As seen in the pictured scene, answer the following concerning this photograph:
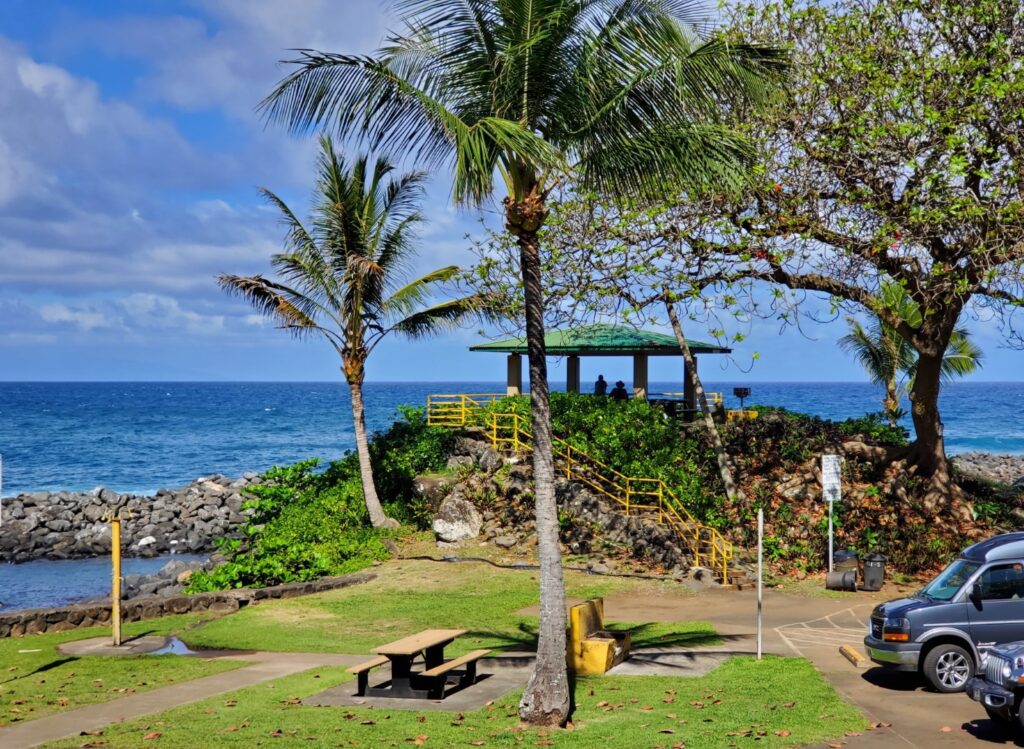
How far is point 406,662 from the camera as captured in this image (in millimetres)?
12273

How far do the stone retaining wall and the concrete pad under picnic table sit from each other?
19.8 ft

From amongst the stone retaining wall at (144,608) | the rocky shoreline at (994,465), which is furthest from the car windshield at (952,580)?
the rocky shoreline at (994,465)

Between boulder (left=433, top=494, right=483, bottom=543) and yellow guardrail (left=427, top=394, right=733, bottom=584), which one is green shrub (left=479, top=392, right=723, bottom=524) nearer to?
yellow guardrail (left=427, top=394, right=733, bottom=584)

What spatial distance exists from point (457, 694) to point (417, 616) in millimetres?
5817

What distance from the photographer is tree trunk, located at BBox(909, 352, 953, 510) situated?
23.2 metres

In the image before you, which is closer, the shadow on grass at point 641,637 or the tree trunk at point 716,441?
the shadow on grass at point 641,637

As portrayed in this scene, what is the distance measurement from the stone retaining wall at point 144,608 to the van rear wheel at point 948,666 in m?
12.0

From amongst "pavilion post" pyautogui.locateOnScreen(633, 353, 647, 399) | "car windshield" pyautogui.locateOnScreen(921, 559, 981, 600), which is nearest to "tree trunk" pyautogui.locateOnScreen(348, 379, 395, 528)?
"pavilion post" pyautogui.locateOnScreen(633, 353, 647, 399)

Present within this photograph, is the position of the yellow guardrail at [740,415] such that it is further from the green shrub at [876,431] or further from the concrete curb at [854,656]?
the concrete curb at [854,656]

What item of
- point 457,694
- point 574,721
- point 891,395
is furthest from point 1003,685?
point 891,395

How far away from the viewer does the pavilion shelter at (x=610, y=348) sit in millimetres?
30141

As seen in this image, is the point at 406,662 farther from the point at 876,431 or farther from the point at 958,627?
the point at 876,431

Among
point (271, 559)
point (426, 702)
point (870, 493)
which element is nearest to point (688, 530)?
point (870, 493)

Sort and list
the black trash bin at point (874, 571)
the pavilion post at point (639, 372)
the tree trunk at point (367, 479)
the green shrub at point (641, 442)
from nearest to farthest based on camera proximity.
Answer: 1. the black trash bin at point (874, 571)
2. the green shrub at point (641, 442)
3. the tree trunk at point (367, 479)
4. the pavilion post at point (639, 372)
